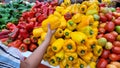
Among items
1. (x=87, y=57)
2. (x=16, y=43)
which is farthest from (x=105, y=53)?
(x=16, y=43)

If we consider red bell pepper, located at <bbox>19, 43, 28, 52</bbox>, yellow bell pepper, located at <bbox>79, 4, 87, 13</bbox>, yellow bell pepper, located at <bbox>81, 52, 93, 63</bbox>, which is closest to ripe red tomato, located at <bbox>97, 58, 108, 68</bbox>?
yellow bell pepper, located at <bbox>81, 52, 93, 63</bbox>

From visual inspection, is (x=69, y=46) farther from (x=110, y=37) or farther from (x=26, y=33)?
(x=26, y=33)

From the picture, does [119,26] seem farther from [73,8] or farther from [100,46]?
[73,8]

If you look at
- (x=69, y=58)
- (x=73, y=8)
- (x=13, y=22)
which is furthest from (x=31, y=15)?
(x=69, y=58)

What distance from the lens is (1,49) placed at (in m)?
1.63

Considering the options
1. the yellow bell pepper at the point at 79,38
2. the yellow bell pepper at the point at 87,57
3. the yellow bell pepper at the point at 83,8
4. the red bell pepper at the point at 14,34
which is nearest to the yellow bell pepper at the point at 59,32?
the yellow bell pepper at the point at 79,38

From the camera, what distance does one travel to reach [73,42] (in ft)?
6.62

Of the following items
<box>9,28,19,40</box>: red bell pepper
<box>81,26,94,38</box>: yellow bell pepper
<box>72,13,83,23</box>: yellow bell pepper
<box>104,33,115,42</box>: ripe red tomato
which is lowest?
<box>9,28,19,40</box>: red bell pepper

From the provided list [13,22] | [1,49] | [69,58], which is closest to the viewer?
[1,49]

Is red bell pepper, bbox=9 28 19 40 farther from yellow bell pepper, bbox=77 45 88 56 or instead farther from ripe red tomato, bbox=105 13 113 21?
ripe red tomato, bbox=105 13 113 21

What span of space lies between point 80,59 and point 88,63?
10 cm

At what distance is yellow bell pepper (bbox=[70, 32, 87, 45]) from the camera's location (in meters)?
2.00

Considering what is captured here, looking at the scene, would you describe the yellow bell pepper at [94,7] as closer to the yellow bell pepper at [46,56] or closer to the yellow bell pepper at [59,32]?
the yellow bell pepper at [59,32]

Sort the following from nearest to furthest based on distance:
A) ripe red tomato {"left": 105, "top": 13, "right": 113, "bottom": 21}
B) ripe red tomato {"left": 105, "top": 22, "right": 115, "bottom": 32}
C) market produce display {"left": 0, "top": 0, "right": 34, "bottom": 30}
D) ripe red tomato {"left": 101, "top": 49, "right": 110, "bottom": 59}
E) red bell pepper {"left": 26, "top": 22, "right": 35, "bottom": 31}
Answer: ripe red tomato {"left": 101, "top": 49, "right": 110, "bottom": 59}, ripe red tomato {"left": 105, "top": 22, "right": 115, "bottom": 32}, ripe red tomato {"left": 105, "top": 13, "right": 113, "bottom": 21}, red bell pepper {"left": 26, "top": 22, "right": 35, "bottom": 31}, market produce display {"left": 0, "top": 0, "right": 34, "bottom": 30}
